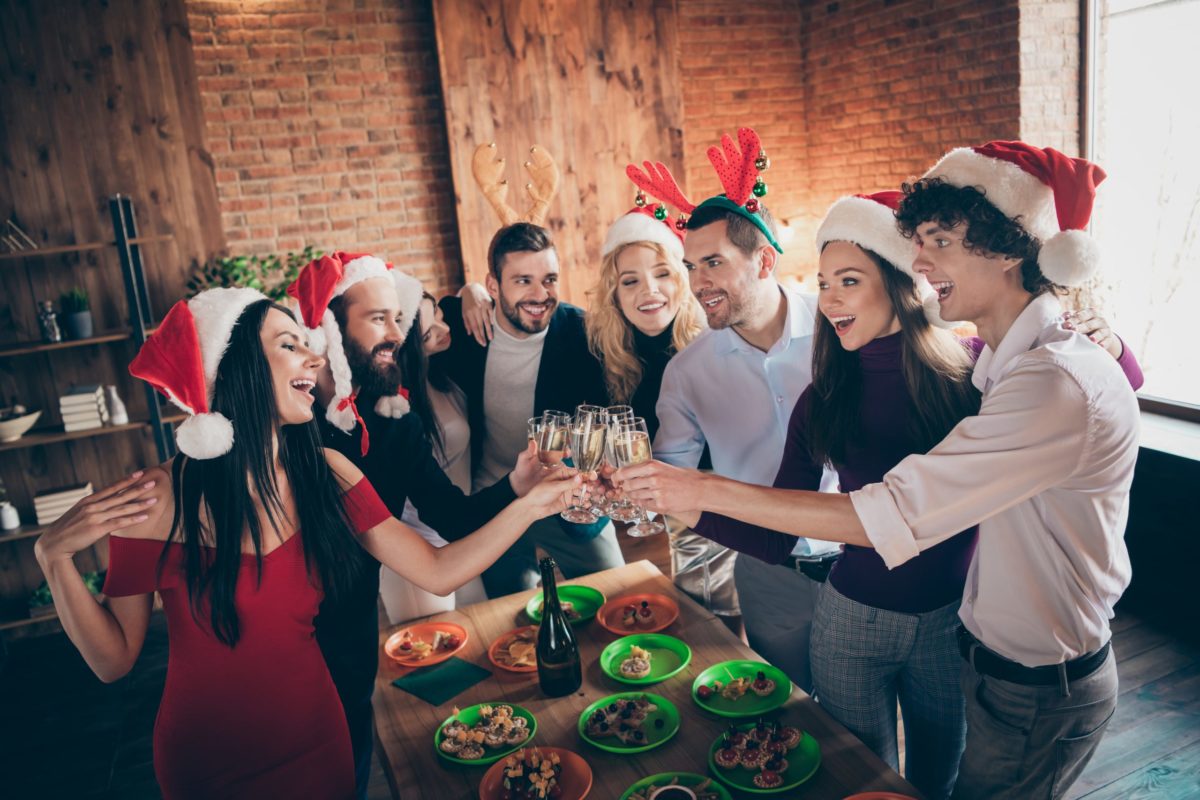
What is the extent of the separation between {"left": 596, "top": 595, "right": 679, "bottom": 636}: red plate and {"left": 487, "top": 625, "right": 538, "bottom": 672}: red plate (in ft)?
0.64

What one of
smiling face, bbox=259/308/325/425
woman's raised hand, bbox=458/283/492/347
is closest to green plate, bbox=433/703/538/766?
smiling face, bbox=259/308/325/425

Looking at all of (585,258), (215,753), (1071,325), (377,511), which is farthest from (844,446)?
(585,258)

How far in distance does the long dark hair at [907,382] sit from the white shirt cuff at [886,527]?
375mm

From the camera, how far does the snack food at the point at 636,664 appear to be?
1954 millimetres

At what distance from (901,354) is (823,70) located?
5.73 metres

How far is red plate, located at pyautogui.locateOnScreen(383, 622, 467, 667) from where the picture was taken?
2.12 metres

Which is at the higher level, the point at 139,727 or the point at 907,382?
the point at 907,382

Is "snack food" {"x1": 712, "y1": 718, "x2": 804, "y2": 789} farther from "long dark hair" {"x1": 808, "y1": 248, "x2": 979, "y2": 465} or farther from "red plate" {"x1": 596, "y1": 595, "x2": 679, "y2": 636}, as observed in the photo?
"long dark hair" {"x1": 808, "y1": 248, "x2": 979, "y2": 465}

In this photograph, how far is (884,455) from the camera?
192 cm

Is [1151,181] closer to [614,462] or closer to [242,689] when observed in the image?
[614,462]

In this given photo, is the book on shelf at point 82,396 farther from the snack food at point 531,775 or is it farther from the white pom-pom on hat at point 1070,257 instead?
the white pom-pom on hat at point 1070,257

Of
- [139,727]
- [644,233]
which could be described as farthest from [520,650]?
[139,727]

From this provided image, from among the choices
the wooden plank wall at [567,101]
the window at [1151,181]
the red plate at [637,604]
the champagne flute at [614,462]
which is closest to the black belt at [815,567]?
the red plate at [637,604]

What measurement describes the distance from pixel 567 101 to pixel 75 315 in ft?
11.4
